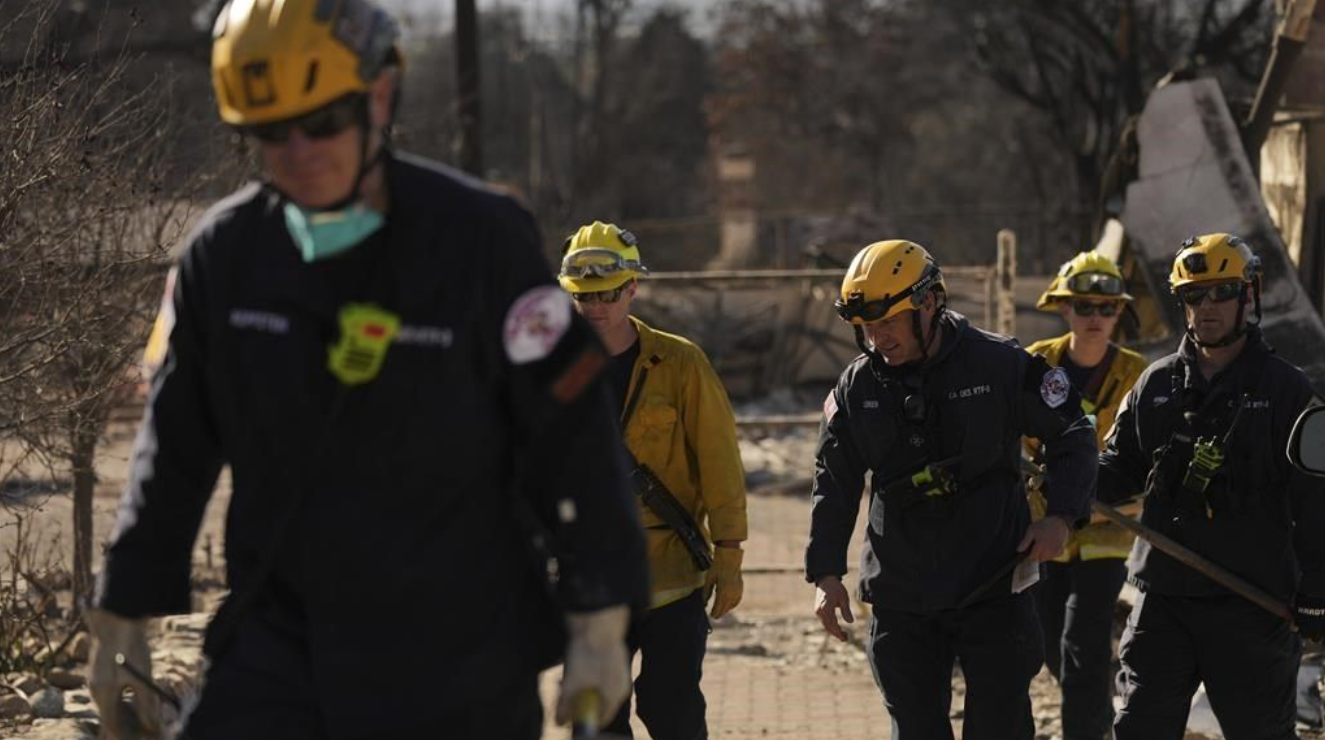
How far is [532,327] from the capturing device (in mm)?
3400

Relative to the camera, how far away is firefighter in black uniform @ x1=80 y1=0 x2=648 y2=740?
11.0 feet

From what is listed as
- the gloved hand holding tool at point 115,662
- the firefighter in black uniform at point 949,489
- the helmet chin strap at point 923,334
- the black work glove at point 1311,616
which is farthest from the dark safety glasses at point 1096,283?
the gloved hand holding tool at point 115,662

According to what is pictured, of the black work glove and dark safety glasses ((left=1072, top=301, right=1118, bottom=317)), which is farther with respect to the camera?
dark safety glasses ((left=1072, top=301, right=1118, bottom=317))

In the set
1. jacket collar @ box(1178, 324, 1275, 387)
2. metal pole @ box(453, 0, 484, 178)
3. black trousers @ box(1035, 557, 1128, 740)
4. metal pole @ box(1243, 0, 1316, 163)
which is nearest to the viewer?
jacket collar @ box(1178, 324, 1275, 387)

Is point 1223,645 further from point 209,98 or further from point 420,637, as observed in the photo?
point 209,98

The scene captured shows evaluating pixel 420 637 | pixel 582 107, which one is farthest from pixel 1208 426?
pixel 582 107

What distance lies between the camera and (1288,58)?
1156 cm

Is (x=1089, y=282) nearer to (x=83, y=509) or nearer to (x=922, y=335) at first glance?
(x=922, y=335)

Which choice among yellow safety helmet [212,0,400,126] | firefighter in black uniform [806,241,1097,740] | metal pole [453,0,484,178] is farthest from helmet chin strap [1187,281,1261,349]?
metal pole [453,0,484,178]

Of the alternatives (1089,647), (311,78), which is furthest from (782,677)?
(311,78)

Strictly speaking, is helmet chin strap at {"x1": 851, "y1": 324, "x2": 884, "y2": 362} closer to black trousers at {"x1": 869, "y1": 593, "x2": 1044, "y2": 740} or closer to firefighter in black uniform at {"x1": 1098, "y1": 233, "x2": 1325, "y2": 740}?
black trousers at {"x1": 869, "y1": 593, "x2": 1044, "y2": 740}

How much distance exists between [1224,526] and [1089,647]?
167 cm

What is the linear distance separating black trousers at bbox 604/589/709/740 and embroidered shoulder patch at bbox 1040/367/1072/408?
1.29 meters

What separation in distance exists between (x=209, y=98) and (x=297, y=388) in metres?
10.5
